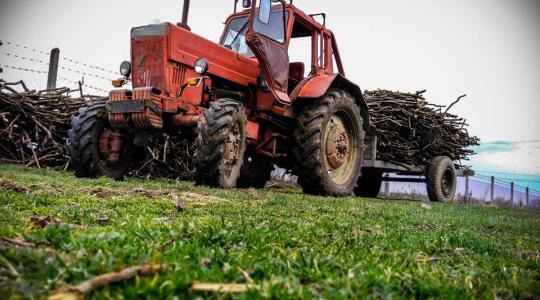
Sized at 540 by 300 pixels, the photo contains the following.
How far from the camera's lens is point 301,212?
401 centimetres

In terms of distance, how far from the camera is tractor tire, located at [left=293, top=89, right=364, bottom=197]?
6699 millimetres

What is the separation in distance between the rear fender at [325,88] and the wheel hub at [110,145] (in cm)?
257

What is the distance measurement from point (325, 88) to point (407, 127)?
3.37m

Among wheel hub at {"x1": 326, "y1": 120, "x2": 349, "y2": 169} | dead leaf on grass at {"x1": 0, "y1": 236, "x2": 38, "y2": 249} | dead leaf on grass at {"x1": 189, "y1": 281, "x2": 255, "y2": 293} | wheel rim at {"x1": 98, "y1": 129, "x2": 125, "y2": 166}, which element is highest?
wheel hub at {"x1": 326, "y1": 120, "x2": 349, "y2": 169}

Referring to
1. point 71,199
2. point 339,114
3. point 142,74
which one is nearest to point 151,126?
point 142,74

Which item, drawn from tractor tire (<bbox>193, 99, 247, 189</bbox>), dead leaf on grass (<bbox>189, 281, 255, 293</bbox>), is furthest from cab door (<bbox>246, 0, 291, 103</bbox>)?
dead leaf on grass (<bbox>189, 281, 255, 293</bbox>)

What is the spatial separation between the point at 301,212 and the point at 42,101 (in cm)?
694

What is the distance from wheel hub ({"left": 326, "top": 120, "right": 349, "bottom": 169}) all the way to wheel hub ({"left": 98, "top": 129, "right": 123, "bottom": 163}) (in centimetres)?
311

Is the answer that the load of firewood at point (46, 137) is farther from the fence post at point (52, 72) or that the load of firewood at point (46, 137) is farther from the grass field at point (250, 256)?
the grass field at point (250, 256)

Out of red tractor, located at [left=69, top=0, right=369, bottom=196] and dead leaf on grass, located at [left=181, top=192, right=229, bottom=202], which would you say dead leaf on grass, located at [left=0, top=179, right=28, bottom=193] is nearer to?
dead leaf on grass, located at [left=181, top=192, right=229, bottom=202]

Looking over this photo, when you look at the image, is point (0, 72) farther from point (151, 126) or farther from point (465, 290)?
point (465, 290)

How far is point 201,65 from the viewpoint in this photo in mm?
6008

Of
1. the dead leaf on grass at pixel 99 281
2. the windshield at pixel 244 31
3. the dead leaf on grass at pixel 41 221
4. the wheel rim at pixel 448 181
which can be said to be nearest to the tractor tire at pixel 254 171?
the windshield at pixel 244 31

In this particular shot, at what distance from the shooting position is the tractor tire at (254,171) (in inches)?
319
